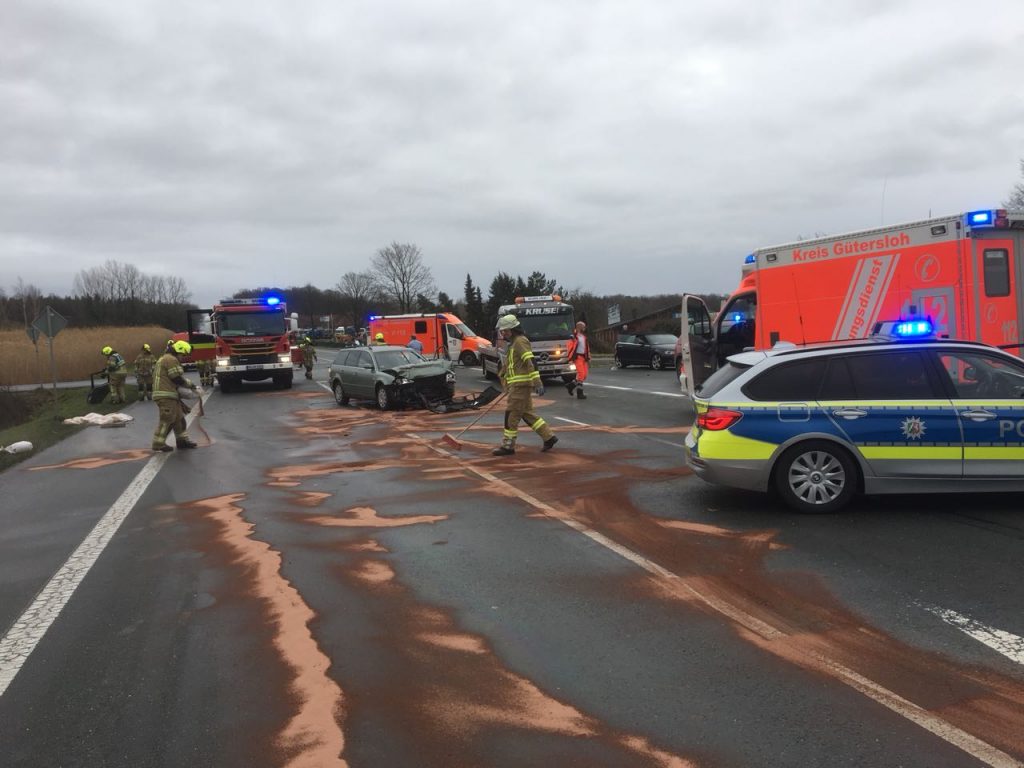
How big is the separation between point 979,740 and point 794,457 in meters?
3.70

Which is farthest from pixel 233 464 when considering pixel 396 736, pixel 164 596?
pixel 396 736

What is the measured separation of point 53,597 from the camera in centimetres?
539

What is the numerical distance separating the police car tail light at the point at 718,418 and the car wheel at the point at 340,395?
13984 mm

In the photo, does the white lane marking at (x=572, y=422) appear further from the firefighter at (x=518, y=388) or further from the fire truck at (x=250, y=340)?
the fire truck at (x=250, y=340)

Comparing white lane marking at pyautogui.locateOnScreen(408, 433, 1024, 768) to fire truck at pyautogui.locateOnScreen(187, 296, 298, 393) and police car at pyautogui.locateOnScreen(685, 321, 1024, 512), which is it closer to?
police car at pyautogui.locateOnScreen(685, 321, 1024, 512)

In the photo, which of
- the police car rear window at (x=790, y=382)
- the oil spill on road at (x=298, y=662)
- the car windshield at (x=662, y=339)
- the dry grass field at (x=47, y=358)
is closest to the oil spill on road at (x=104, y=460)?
the oil spill on road at (x=298, y=662)

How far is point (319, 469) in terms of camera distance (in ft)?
33.8

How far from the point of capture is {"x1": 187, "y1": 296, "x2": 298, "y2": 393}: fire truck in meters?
24.5

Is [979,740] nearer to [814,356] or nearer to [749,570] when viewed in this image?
[749,570]

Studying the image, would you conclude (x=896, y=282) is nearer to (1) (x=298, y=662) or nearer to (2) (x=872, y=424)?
(2) (x=872, y=424)

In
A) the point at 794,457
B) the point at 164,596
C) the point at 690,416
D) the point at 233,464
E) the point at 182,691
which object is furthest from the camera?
the point at 690,416

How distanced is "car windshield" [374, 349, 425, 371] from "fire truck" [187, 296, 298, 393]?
769 centimetres

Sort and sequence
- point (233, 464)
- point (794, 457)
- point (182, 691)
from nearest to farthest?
point (182, 691) → point (794, 457) → point (233, 464)

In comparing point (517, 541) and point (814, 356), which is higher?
point (814, 356)
